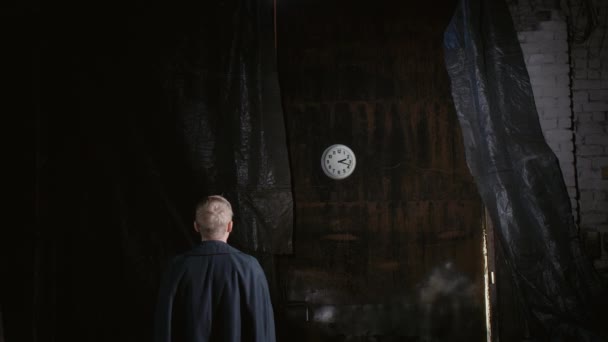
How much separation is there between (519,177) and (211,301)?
8.38 feet

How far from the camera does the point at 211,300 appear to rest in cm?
240

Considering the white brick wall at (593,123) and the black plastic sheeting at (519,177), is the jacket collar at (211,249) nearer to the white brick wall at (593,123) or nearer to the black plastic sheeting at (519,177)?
the black plastic sheeting at (519,177)

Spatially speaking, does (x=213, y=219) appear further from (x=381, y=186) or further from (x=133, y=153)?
(x=381, y=186)

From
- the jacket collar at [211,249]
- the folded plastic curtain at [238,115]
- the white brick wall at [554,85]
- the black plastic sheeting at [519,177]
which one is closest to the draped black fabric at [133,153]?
the folded plastic curtain at [238,115]

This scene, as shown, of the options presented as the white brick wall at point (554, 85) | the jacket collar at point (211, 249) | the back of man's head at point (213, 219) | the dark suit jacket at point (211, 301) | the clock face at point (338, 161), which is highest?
the white brick wall at point (554, 85)

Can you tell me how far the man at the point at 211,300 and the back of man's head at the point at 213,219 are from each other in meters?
0.10

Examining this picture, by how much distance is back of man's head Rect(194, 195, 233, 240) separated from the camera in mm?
2518

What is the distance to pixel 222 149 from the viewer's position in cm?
Answer: 338

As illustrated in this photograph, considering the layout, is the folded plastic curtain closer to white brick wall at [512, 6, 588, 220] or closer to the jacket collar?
the jacket collar

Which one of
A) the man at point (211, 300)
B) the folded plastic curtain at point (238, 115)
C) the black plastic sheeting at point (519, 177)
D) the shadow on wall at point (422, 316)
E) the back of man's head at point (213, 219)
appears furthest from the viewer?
the shadow on wall at point (422, 316)

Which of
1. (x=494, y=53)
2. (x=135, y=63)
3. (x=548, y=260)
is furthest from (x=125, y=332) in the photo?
(x=494, y=53)

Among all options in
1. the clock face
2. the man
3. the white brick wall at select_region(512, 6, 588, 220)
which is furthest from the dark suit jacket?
the white brick wall at select_region(512, 6, 588, 220)

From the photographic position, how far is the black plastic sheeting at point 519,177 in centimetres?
308

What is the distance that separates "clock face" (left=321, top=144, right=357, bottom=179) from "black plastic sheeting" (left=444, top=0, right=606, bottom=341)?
101 cm
